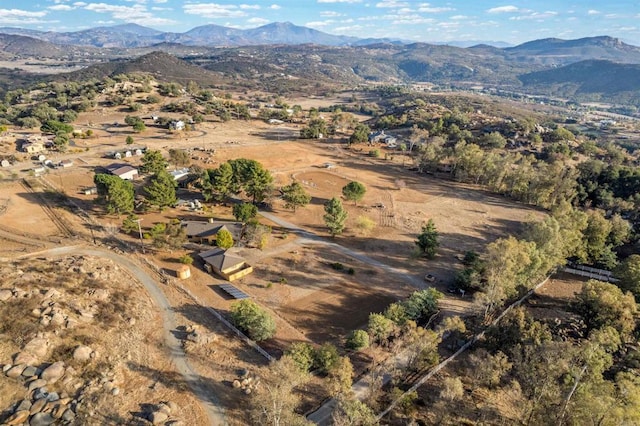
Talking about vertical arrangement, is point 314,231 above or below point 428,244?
below

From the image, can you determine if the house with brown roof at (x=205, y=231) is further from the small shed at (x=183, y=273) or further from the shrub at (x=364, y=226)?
the shrub at (x=364, y=226)

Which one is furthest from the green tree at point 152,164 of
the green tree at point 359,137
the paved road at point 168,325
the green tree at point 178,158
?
the green tree at point 359,137

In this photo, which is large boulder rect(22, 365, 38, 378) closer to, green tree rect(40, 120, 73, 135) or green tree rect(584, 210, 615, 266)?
green tree rect(584, 210, 615, 266)

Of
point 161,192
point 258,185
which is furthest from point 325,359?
point 161,192

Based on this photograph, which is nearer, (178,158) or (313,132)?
(178,158)

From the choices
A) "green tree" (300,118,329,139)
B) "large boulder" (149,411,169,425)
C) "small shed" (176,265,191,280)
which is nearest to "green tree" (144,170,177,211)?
"small shed" (176,265,191,280)

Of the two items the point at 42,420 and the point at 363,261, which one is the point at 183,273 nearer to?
the point at 42,420

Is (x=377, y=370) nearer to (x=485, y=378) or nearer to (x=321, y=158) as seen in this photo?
(x=485, y=378)
